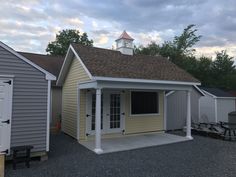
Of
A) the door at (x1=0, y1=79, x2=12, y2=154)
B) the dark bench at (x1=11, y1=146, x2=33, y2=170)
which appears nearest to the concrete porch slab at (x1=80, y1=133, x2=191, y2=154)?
the dark bench at (x1=11, y1=146, x2=33, y2=170)

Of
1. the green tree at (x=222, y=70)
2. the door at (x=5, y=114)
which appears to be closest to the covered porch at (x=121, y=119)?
the door at (x=5, y=114)

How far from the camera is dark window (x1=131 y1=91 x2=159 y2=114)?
1117 cm

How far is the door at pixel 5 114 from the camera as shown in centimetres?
636

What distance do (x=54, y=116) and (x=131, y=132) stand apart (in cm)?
492

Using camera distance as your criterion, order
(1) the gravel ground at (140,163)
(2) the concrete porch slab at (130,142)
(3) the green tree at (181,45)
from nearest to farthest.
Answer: (1) the gravel ground at (140,163) < (2) the concrete porch slab at (130,142) < (3) the green tree at (181,45)

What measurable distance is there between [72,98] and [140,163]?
513 cm

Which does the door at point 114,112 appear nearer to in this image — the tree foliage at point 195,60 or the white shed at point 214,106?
the white shed at point 214,106

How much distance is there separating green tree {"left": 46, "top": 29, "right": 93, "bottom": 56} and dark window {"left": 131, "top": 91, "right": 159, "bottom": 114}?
21266mm

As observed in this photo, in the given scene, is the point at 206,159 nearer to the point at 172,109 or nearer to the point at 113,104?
the point at 113,104

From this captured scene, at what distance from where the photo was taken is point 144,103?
11.5 meters

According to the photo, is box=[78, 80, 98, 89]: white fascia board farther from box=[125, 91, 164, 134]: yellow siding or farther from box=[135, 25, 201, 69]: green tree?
box=[135, 25, 201, 69]: green tree

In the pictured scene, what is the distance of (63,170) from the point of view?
6023 millimetres

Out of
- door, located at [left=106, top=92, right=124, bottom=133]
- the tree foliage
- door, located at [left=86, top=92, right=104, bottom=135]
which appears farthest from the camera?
the tree foliage

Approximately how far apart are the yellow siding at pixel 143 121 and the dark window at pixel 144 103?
0.83ft
